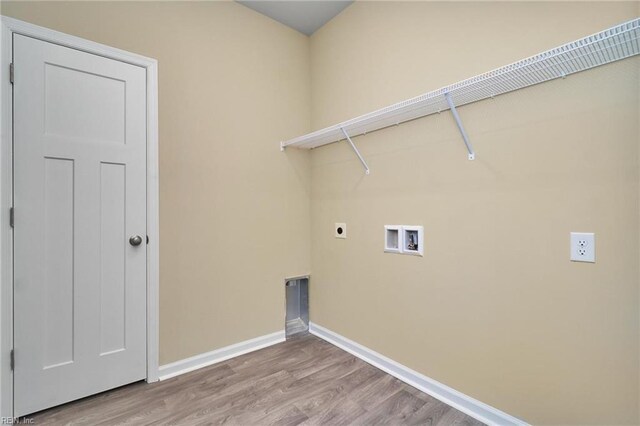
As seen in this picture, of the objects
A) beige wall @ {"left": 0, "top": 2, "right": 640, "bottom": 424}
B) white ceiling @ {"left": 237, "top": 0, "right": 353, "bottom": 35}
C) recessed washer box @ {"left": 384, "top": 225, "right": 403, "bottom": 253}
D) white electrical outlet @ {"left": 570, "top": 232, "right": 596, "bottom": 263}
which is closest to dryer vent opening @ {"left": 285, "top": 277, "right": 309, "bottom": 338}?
beige wall @ {"left": 0, "top": 2, "right": 640, "bottom": 424}

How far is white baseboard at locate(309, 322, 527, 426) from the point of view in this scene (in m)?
1.54

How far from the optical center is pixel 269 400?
1748 millimetres

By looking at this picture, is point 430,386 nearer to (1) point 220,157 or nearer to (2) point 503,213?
(2) point 503,213

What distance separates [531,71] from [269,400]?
2.17 m

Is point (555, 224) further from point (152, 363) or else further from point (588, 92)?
point (152, 363)

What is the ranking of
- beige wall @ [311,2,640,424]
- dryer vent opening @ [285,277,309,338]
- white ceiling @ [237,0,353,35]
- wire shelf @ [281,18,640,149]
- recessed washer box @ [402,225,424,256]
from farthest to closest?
dryer vent opening @ [285,277,309,338]
white ceiling @ [237,0,353,35]
recessed washer box @ [402,225,424,256]
beige wall @ [311,2,640,424]
wire shelf @ [281,18,640,149]

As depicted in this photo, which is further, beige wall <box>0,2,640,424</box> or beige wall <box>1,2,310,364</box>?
beige wall <box>1,2,310,364</box>

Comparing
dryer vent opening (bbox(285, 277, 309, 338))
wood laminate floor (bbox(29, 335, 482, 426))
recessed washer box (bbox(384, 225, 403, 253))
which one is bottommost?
wood laminate floor (bbox(29, 335, 482, 426))

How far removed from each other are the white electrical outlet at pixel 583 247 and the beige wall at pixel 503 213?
3cm

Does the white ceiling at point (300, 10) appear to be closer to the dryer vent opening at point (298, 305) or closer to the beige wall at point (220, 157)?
the beige wall at point (220, 157)

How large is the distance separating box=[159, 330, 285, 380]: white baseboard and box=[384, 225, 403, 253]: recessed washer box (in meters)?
1.24

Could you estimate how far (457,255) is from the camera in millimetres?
1694

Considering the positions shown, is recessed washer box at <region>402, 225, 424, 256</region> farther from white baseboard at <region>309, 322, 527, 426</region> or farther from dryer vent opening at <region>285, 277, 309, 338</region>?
dryer vent opening at <region>285, 277, 309, 338</region>

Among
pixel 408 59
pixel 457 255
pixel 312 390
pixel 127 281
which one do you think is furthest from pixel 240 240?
pixel 408 59
